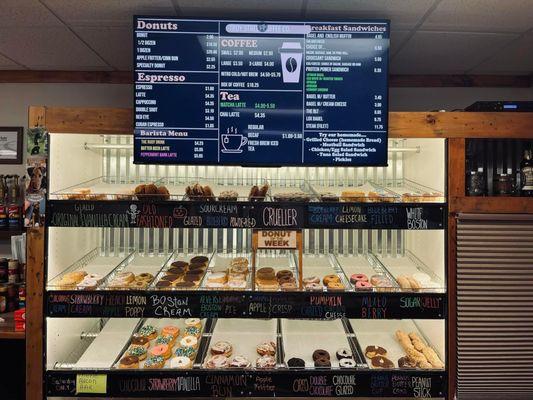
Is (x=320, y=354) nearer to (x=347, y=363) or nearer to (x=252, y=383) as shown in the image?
(x=347, y=363)

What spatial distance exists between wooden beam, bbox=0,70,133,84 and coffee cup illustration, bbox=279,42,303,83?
73.0 inches

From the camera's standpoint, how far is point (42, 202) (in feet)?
8.59

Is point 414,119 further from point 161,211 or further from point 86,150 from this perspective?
point 86,150

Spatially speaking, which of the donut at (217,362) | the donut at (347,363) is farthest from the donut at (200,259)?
the donut at (347,363)

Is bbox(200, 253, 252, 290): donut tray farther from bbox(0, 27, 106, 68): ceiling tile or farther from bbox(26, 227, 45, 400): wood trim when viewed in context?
bbox(0, 27, 106, 68): ceiling tile

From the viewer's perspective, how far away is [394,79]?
12.9ft

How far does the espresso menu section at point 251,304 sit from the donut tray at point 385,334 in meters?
0.33

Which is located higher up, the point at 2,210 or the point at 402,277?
the point at 2,210

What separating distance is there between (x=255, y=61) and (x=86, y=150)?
1.36m

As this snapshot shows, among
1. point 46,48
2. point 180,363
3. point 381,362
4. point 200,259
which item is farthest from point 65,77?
point 381,362

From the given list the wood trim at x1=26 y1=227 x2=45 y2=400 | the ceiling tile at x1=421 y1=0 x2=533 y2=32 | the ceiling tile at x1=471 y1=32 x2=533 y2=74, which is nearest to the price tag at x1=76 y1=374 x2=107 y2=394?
the wood trim at x1=26 y1=227 x2=45 y2=400

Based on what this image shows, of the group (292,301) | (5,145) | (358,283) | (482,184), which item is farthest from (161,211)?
(5,145)

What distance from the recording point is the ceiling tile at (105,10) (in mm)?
2488

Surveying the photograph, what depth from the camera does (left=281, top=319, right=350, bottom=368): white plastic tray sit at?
273 centimetres
